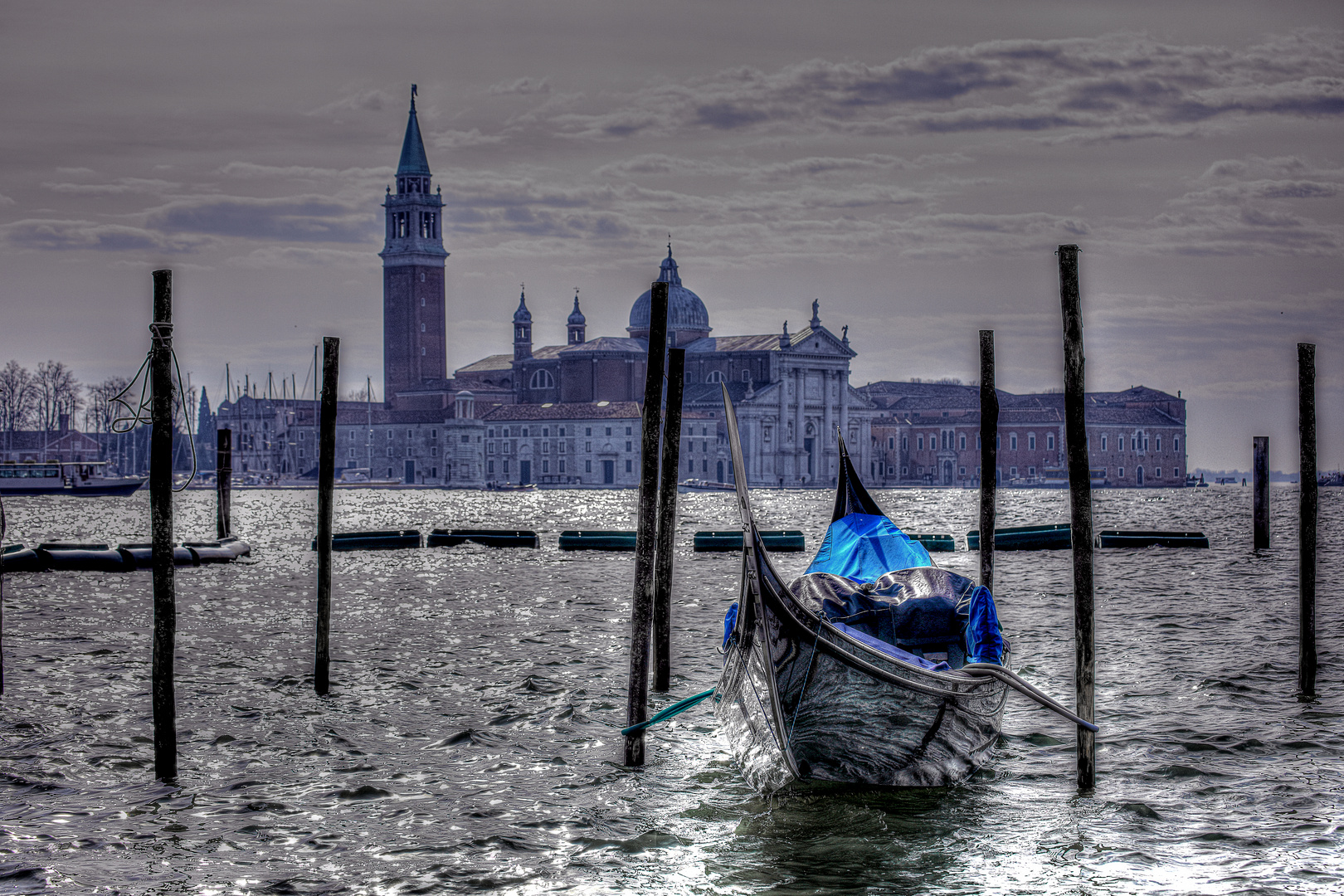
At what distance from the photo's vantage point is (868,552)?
10766 millimetres

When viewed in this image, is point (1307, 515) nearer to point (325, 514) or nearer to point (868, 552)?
point (868, 552)

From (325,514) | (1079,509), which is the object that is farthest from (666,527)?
(1079,509)

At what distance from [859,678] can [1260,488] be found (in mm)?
21422

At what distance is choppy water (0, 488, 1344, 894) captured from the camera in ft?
22.4

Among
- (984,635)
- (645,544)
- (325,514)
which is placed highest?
(325,514)

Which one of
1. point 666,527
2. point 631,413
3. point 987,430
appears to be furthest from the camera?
point 631,413

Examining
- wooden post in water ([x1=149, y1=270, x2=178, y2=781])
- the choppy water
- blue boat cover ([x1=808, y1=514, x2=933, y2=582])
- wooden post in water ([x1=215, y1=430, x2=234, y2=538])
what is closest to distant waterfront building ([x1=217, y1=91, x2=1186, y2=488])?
wooden post in water ([x1=215, y1=430, x2=234, y2=538])

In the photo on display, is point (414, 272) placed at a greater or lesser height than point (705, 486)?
greater

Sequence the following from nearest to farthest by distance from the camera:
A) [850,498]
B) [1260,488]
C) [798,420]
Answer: [850,498], [1260,488], [798,420]

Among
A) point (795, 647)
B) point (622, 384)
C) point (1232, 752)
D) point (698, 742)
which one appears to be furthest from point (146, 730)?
point (622, 384)

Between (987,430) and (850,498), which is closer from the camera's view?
(850,498)

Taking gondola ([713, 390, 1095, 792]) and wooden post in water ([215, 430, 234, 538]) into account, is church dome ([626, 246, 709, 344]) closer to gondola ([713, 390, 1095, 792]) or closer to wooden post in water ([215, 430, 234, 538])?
wooden post in water ([215, 430, 234, 538])

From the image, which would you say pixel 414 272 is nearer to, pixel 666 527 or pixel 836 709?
pixel 666 527

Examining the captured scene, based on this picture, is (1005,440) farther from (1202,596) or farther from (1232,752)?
(1232,752)
